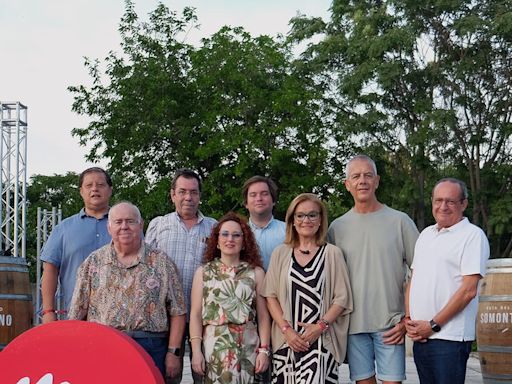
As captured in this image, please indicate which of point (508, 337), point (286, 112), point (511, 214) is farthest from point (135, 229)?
point (286, 112)

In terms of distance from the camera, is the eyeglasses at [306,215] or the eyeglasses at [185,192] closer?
the eyeglasses at [306,215]

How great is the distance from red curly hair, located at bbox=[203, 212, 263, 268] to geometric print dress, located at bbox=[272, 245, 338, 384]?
27 cm

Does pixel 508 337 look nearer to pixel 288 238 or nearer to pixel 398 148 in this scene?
pixel 288 238

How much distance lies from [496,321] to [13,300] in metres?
3.62

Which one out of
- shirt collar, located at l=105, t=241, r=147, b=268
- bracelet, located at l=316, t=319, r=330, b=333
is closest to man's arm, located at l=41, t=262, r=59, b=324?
shirt collar, located at l=105, t=241, r=147, b=268

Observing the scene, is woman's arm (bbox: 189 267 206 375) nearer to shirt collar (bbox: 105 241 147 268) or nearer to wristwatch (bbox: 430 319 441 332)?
shirt collar (bbox: 105 241 147 268)

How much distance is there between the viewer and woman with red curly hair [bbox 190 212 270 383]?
5.32 m

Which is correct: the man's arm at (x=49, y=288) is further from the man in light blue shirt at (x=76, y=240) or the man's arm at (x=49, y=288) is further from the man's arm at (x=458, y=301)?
the man's arm at (x=458, y=301)

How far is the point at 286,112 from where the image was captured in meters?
24.6

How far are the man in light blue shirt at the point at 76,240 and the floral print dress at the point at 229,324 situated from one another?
110 cm

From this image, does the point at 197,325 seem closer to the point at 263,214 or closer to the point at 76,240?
the point at 263,214

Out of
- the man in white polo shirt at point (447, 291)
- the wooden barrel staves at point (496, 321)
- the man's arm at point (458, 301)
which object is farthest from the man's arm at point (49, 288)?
the wooden barrel staves at point (496, 321)

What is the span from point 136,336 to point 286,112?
19.7m

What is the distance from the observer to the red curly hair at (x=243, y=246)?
555 cm
